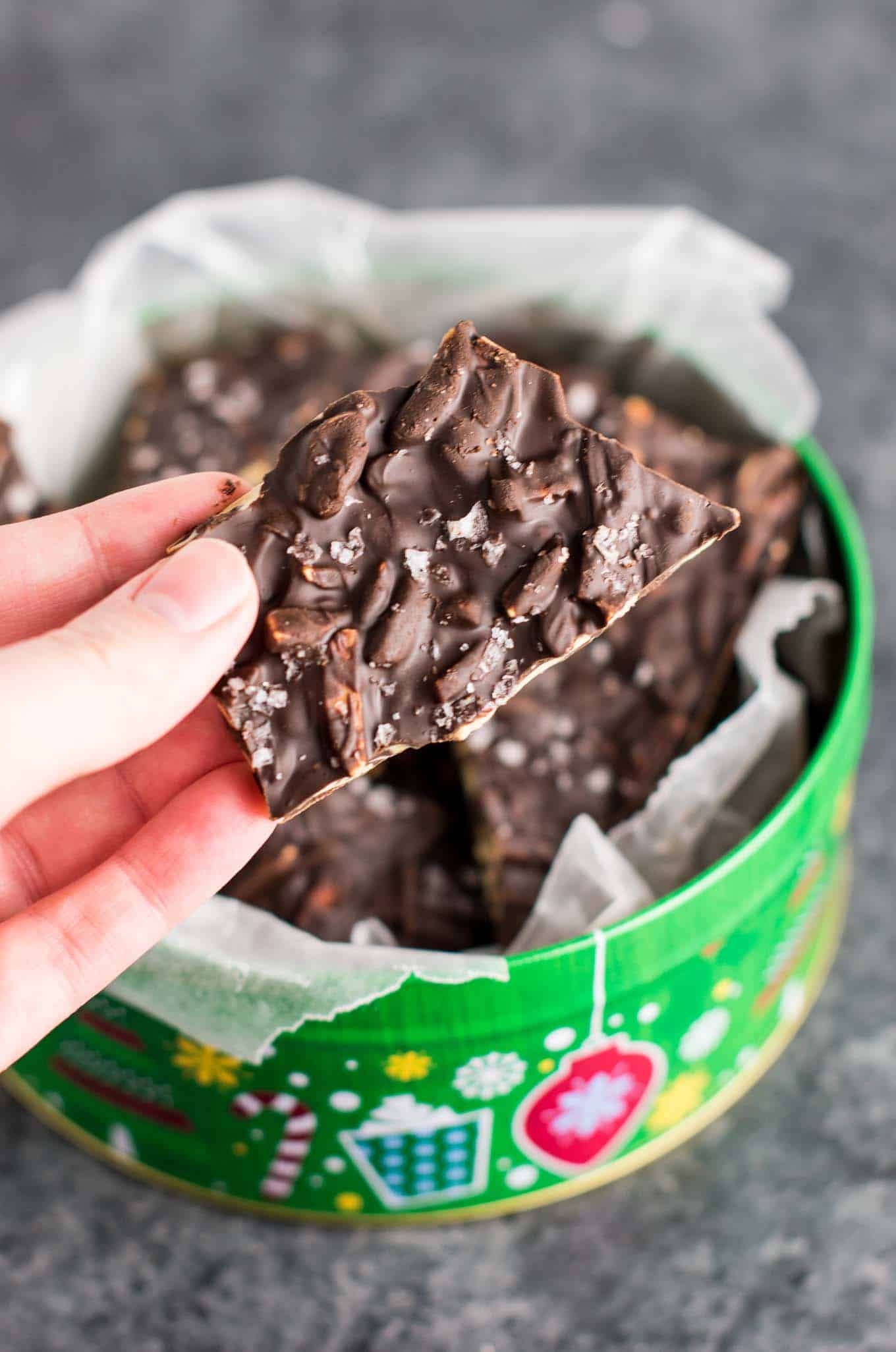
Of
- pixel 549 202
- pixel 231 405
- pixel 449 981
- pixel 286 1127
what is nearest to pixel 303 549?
pixel 449 981

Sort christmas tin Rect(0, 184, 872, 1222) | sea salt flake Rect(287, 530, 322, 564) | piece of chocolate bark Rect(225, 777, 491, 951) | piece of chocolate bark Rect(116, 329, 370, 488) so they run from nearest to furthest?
sea salt flake Rect(287, 530, 322, 564) < christmas tin Rect(0, 184, 872, 1222) < piece of chocolate bark Rect(225, 777, 491, 951) < piece of chocolate bark Rect(116, 329, 370, 488)

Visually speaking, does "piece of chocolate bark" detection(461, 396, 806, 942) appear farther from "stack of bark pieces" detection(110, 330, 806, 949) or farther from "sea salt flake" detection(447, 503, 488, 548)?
"sea salt flake" detection(447, 503, 488, 548)

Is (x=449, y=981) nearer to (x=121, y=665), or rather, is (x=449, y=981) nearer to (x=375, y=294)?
(x=121, y=665)

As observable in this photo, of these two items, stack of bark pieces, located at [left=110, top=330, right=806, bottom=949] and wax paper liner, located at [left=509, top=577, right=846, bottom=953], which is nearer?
wax paper liner, located at [left=509, top=577, right=846, bottom=953]

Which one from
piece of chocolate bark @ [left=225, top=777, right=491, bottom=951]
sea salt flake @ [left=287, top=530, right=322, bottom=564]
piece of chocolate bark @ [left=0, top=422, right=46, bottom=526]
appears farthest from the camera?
piece of chocolate bark @ [left=0, top=422, right=46, bottom=526]

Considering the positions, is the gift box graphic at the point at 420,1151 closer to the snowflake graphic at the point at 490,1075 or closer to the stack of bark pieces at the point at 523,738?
the snowflake graphic at the point at 490,1075

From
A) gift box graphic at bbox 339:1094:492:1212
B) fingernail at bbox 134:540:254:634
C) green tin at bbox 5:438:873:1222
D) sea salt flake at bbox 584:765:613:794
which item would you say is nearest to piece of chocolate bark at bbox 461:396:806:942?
sea salt flake at bbox 584:765:613:794

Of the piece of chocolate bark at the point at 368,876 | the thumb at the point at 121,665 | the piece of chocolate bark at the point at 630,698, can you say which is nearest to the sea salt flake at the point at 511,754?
the piece of chocolate bark at the point at 630,698

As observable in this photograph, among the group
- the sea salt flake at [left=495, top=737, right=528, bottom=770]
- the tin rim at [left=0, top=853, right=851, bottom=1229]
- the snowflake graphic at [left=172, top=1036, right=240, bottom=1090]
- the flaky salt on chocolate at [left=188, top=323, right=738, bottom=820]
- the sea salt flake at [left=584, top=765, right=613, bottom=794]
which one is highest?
the flaky salt on chocolate at [left=188, top=323, right=738, bottom=820]
